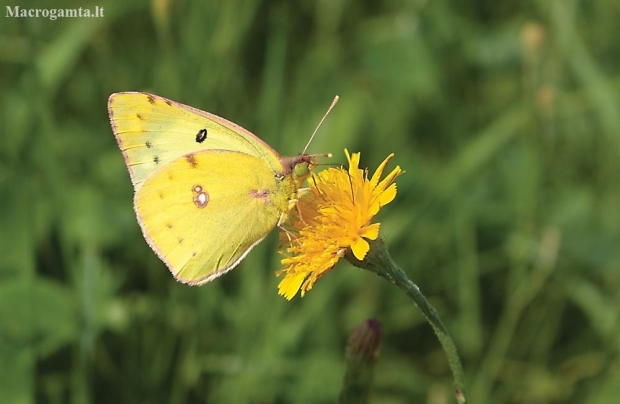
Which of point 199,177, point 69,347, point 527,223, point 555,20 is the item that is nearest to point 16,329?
point 69,347

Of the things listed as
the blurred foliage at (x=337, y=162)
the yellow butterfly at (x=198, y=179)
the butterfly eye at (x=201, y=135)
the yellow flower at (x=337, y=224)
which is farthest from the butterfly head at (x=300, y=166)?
the blurred foliage at (x=337, y=162)

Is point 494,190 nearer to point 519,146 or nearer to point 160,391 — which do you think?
point 519,146

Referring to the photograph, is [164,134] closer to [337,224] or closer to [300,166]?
[300,166]

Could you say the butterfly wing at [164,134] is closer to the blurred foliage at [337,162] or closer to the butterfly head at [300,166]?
the butterfly head at [300,166]

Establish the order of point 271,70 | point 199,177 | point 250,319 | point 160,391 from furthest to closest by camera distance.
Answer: point 271,70 < point 250,319 < point 160,391 < point 199,177

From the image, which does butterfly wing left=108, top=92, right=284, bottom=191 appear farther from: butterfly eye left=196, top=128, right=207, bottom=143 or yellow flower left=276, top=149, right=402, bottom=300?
yellow flower left=276, top=149, right=402, bottom=300

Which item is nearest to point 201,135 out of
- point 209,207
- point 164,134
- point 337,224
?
point 164,134
